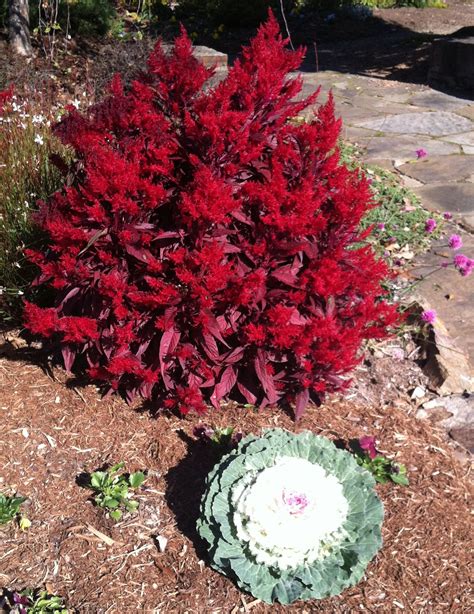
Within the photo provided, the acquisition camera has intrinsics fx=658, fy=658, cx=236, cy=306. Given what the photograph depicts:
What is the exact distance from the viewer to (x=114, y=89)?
2.73 metres

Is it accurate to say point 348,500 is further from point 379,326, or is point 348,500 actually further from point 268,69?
point 268,69

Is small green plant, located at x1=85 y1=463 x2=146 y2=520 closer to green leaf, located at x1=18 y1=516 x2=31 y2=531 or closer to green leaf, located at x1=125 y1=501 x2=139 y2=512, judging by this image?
green leaf, located at x1=125 y1=501 x2=139 y2=512

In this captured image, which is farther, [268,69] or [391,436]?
[391,436]

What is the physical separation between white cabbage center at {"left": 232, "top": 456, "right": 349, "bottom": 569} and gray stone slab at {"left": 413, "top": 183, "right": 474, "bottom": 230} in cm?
311

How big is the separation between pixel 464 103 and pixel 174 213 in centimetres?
615

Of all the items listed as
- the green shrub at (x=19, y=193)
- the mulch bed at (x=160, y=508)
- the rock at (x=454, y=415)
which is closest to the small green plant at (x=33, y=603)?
the mulch bed at (x=160, y=508)

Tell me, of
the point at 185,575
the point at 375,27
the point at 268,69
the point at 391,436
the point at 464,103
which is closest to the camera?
the point at 185,575

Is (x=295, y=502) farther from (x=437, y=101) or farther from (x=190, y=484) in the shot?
(x=437, y=101)

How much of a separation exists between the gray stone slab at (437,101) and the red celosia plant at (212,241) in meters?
5.35

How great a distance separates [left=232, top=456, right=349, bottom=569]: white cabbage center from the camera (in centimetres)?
217

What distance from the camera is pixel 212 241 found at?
102 inches

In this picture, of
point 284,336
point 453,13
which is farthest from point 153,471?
point 453,13

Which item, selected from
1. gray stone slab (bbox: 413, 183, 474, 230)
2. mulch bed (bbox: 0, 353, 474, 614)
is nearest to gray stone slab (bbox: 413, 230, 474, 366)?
gray stone slab (bbox: 413, 183, 474, 230)

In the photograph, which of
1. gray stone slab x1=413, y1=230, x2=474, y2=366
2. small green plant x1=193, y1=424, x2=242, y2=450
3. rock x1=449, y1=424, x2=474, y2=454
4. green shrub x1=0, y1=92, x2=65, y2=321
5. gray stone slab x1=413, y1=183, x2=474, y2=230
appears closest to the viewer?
small green plant x1=193, y1=424, x2=242, y2=450
